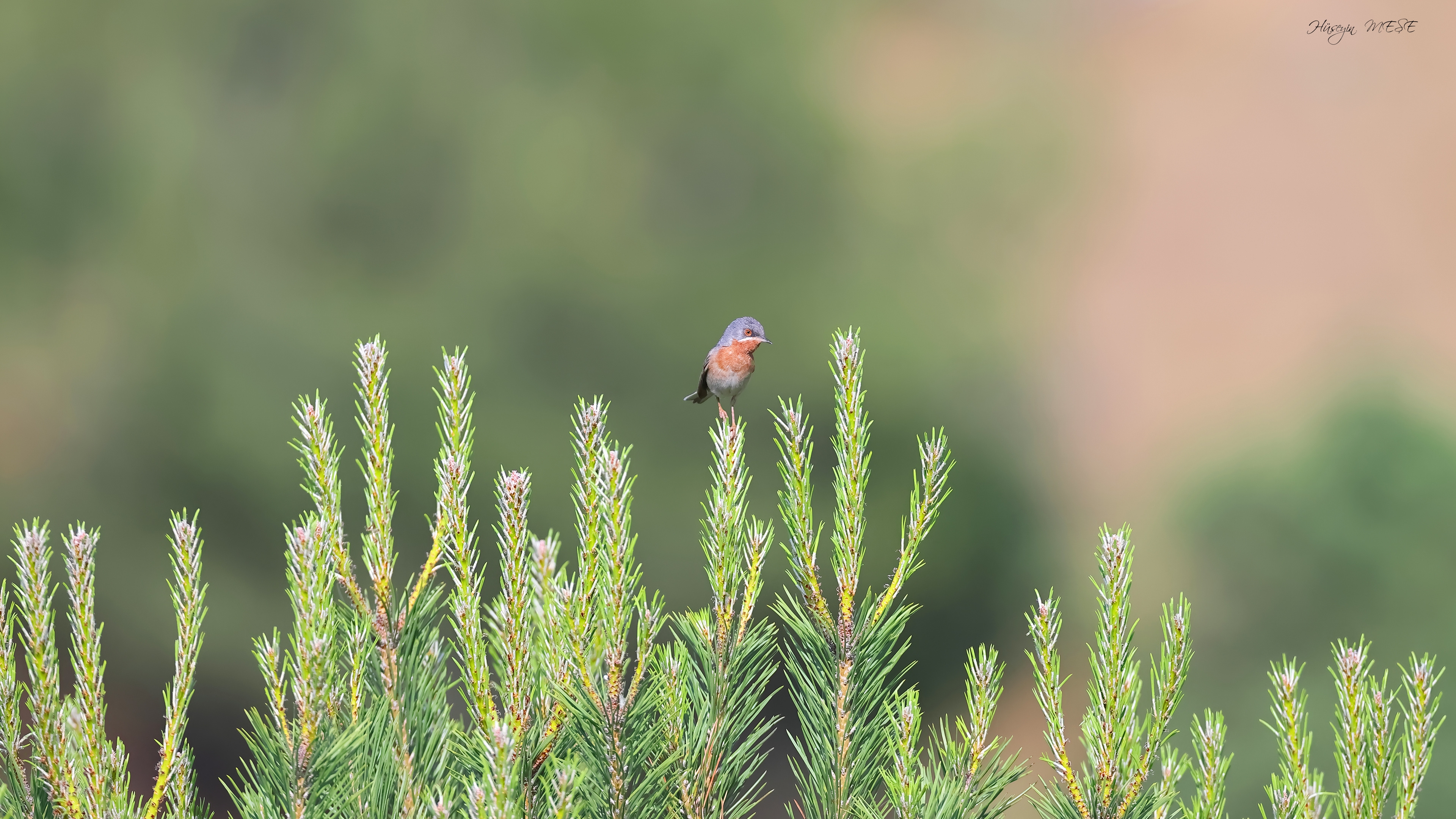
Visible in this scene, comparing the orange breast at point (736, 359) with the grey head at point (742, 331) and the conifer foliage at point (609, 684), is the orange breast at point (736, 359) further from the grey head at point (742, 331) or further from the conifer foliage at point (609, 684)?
the conifer foliage at point (609, 684)

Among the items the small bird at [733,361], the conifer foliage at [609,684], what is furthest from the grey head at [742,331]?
the conifer foliage at [609,684]

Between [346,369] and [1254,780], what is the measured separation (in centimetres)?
1240

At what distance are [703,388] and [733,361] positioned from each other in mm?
520

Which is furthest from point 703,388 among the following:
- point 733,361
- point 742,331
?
point 733,361

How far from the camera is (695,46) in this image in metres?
15.6

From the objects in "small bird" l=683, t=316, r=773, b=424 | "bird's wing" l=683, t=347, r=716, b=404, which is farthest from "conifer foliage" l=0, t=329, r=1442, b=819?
"bird's wing" l=683, t=347, r=716, b=404

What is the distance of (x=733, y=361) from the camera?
3484mm

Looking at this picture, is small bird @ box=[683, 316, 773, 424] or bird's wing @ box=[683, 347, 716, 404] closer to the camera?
small bird @ box=[683, 316, 773, 424]

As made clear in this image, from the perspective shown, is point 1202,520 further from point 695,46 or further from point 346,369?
point 346,369

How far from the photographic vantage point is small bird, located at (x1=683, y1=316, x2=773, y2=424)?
348 centimetres

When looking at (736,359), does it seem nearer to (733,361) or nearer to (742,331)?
(733,361)

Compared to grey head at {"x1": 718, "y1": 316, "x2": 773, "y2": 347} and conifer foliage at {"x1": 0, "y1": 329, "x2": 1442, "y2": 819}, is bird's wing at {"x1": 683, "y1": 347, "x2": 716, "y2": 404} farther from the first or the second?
conifer foliage at {"x1": 0, "y1": 329, "x2": 1442, "y2": 819}

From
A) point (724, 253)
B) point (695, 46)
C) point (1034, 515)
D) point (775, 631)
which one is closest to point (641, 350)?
point (724, 253)

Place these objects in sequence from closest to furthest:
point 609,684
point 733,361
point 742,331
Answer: point 609,684, point 733,361, point 742,331
